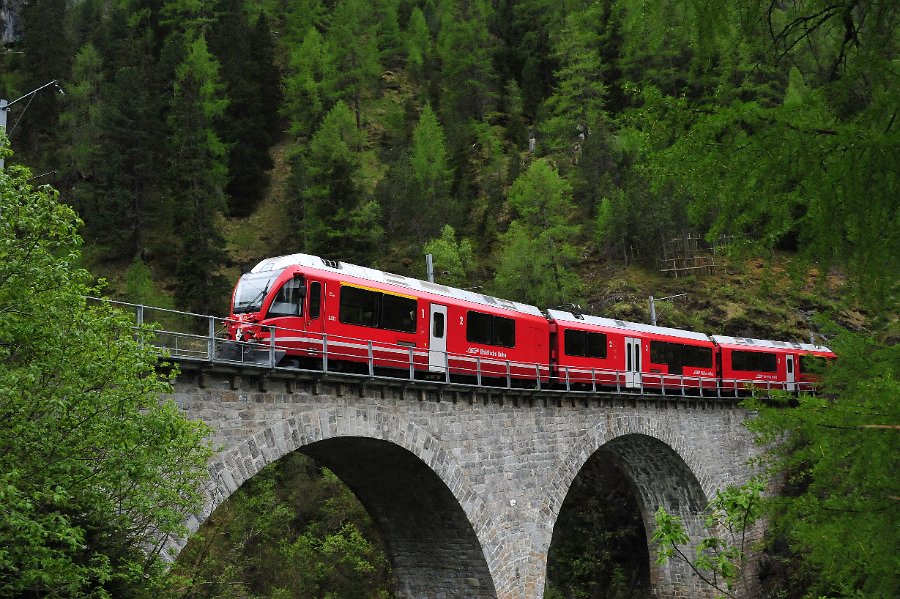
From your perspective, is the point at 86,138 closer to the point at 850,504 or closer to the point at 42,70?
the point at 42,70

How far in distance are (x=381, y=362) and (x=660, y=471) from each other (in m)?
15.4

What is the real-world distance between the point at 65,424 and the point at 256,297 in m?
8.07

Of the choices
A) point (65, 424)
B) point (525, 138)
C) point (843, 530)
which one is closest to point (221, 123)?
point (525, 138)

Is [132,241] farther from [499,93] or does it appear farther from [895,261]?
[895,261]

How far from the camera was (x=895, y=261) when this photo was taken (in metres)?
4.09

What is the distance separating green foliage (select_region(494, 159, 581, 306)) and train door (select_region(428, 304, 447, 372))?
21322 millimetres

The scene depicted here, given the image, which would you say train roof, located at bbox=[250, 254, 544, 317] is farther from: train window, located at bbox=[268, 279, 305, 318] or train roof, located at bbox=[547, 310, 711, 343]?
train roof, located at bbox=[547, 310, 711, 343]

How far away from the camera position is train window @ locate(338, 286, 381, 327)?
57.2 ft

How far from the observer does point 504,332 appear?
21641 millimetres

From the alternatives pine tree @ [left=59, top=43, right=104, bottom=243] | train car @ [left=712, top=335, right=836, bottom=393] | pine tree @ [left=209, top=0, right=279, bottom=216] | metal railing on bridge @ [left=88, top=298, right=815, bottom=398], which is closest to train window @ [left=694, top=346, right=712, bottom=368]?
metal railing on bridge @ [left=88, top=298, right=815, bottom=398]

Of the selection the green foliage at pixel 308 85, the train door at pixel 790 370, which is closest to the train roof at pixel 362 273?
the train door at pixel 790 370

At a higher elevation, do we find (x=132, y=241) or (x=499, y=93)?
(x=499, y=93)

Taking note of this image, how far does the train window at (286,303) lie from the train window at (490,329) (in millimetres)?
5303

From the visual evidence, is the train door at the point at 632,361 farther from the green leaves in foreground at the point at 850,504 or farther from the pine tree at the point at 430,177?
the pine tree at the point at 430,177
